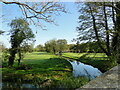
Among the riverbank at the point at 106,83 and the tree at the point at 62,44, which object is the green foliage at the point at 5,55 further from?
the riverbank at the point at 106,83

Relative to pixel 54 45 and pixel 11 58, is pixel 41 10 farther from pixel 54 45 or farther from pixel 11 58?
pixel 54 45

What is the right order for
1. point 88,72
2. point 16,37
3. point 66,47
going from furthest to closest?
point 66,47 < point 16,37 < point 88,72

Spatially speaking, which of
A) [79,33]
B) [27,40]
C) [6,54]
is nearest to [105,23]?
[79,33]

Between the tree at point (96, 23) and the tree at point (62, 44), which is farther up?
the tree at point (96, 23)

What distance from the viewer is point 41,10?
3.25m

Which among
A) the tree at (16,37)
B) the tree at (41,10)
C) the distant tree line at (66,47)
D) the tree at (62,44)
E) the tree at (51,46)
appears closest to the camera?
the tree at (41,10)

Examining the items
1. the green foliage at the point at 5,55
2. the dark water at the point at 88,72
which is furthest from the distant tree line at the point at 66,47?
the green foliage at the point at 5,55

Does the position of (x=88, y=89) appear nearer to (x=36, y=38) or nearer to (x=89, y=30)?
(x=89, y=30)

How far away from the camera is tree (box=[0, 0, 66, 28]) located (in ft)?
10.5

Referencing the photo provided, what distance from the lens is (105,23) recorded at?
23.5 feet

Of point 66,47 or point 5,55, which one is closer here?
point 5,55

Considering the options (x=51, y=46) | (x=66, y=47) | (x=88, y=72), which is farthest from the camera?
(x=51, y=46)

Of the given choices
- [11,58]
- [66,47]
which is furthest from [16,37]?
[66,47]

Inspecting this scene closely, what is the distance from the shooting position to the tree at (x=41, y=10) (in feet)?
10.5
